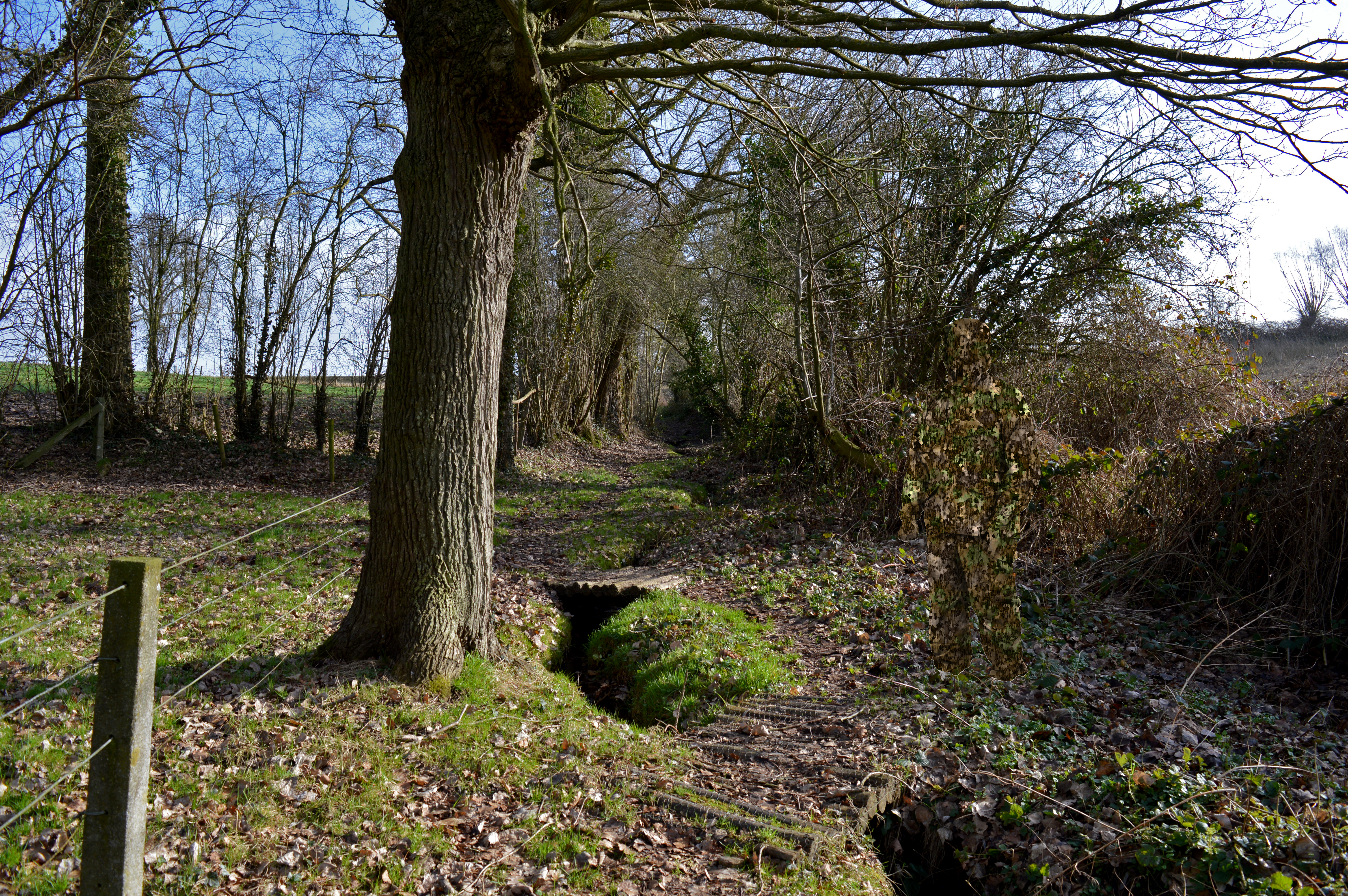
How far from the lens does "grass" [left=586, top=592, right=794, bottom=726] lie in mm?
6074

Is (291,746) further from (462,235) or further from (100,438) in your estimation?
(100,438)

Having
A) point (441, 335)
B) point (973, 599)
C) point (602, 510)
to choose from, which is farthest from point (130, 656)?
point (602, 510)

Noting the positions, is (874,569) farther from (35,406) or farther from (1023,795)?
(35,406)

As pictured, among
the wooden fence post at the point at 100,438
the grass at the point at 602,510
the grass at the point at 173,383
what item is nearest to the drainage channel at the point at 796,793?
the grass at the point at 602,510

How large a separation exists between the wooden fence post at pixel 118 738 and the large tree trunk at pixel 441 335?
253 centimetres

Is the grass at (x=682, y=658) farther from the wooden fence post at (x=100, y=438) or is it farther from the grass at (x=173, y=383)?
the grass at (x=173, y=383)

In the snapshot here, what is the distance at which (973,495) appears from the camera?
1666 millimetres

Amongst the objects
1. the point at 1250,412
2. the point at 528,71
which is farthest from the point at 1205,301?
the point at 528,71

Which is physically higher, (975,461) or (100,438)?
(975,461)

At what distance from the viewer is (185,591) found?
712 cm

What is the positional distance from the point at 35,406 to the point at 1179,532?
17.9 meters

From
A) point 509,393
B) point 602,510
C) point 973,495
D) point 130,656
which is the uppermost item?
point 509,393

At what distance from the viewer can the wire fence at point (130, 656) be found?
2.72 meters

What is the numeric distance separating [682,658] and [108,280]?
13.7 m
